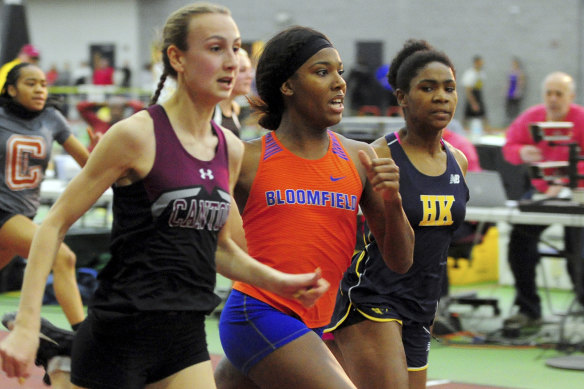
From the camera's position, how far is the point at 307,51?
3.88 meters

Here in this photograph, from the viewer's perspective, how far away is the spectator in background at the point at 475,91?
28359mm

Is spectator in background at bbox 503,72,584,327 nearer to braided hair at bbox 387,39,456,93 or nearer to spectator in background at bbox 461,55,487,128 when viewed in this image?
braided hair at bbox 387,39,456,93

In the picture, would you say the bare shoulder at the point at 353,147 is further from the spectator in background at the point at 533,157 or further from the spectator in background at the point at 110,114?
the spectator in background at the point at 110,114

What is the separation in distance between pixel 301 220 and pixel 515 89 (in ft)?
90.6

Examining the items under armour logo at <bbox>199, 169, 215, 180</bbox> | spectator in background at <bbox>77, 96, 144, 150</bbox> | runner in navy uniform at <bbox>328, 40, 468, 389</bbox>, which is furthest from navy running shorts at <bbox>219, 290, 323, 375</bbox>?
spectator in background at <bbox>77, 96, 144, 150</bbox>

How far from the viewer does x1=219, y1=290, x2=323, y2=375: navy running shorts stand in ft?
11.8

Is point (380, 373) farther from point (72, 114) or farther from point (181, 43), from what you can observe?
point (72, 114)

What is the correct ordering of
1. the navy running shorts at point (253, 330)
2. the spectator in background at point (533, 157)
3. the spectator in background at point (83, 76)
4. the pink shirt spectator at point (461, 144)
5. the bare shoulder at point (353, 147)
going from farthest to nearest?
the spectator in background at point (83, 76) → the spectator in background at point (533, 157) → the pink shirt spectator at point (461, 144) → the bare shoulder at point (353, 147) → the navy running shorts at point (253, 330)

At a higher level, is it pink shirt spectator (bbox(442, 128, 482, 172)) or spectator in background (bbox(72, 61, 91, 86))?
pink shirt spectator (bbox(442, 128, 482, 172))

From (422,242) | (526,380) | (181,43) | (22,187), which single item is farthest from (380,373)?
(22,187)

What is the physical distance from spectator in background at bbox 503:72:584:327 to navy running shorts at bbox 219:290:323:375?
198 inches

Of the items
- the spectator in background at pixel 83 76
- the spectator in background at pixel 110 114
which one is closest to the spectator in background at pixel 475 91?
the spectator in background at pixel 83 76

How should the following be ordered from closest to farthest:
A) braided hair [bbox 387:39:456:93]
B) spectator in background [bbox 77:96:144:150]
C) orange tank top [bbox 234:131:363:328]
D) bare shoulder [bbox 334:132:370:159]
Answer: orange tank top [bbox 234:131:363:328] < bare shoulder [bbox 334:132:370:159] < braided hair [bbox 387:39:456:93] < spectator in background [bbox 77:96:144:150]

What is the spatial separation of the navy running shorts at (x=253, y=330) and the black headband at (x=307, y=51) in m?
0.88
